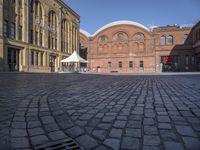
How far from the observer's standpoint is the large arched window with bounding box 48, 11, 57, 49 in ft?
113

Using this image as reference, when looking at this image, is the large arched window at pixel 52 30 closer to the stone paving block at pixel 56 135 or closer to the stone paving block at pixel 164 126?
the stone paving block at pixel 56 135

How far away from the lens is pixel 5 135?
248 cm

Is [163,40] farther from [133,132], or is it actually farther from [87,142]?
[87,142]

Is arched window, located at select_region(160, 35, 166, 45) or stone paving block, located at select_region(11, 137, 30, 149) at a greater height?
arched window, located at select_region(160, 35, 166, 45)

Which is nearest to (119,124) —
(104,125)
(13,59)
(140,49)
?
(104,125)

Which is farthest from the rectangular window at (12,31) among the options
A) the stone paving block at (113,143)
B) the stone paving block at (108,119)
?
the stone paving block at (113,143)

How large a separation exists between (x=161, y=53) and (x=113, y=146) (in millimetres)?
48063

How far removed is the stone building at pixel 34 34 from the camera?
944 inches

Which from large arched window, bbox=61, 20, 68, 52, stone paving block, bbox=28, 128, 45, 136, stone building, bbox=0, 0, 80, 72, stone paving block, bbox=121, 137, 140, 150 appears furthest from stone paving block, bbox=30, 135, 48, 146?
large arched window, bbox=61, 20, 68, 52

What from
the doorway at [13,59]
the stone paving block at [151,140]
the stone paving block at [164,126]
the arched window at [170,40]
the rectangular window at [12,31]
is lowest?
the stone paving block at [151,140]

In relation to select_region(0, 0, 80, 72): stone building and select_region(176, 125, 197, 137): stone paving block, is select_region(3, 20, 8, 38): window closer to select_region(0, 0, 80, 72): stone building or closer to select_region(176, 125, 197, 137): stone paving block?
select_region(0, 0, 80, 72): stone building

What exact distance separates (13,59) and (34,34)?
6124 millimetres

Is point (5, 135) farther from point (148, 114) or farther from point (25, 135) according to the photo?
point (148, 114)

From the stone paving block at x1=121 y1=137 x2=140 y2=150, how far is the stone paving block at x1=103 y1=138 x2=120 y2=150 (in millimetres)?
62
